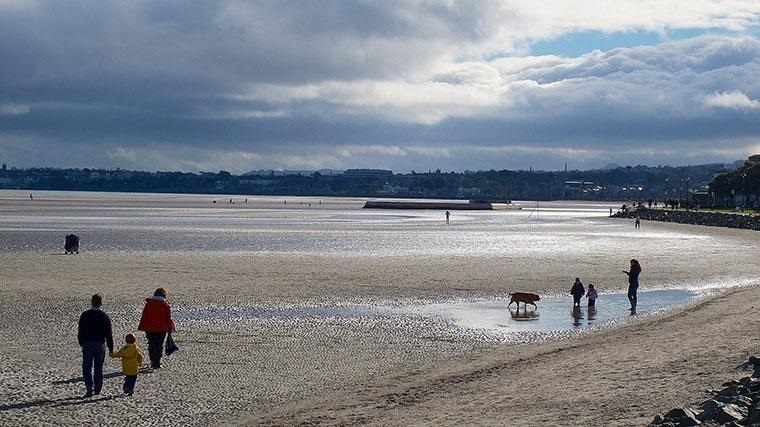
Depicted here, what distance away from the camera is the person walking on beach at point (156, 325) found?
14945 millimetres

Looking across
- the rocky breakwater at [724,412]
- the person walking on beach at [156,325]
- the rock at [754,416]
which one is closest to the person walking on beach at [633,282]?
the rocky breakwater at [724,412]

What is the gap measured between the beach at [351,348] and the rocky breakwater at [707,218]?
131 ft

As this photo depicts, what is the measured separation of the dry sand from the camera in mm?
12062

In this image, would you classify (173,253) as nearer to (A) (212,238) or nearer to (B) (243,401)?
(A) (212,238)

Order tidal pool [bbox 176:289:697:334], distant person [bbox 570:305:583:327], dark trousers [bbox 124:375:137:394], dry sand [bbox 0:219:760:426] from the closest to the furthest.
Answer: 1. dry sand [bbox 0:219:760:426]
2. dark trousers [bbox 124:375:137:394]
3. tidal pool [bbox 176:289:697:334]
4. distant person [bbox 570:305:583:327]

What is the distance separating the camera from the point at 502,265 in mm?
37594

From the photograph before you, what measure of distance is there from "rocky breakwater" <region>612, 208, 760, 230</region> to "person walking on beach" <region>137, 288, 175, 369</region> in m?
64.7

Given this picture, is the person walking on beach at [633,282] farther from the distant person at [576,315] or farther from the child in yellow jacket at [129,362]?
the child in yellow jacket at [129,362]

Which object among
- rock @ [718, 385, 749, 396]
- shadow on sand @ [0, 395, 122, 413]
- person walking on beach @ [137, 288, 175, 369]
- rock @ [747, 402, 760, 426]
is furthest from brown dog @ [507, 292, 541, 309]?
rock @ [747, 402, 760, 426]

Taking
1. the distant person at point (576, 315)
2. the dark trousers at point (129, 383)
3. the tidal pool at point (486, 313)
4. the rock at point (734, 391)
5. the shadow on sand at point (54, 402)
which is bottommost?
the tidal pool at point (486, 313)

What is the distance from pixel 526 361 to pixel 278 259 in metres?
24.2

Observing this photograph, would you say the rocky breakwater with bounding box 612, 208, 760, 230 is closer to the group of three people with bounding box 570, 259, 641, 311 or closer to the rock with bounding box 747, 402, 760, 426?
the group of three people with bounding box 570, 259, 641, 311

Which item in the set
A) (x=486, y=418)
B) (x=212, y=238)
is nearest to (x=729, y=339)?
(x=486, y=418)

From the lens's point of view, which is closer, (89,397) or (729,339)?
(89,397)
